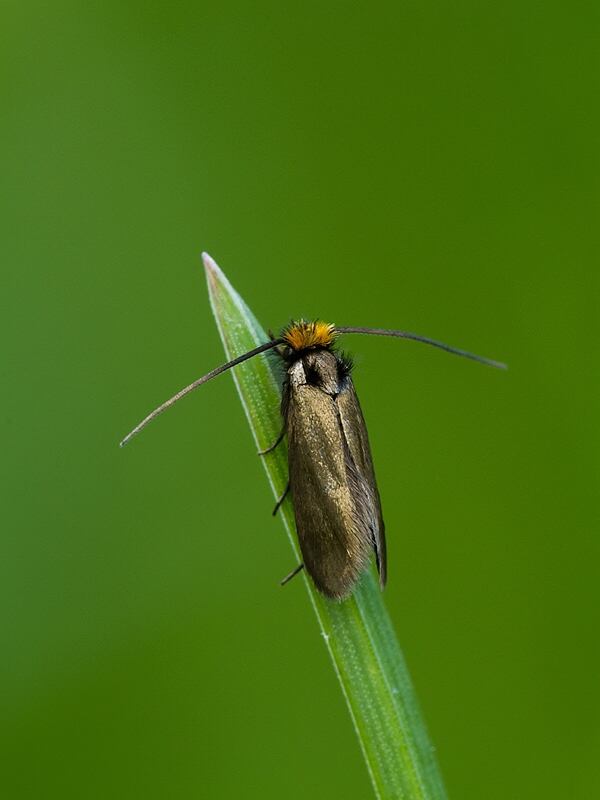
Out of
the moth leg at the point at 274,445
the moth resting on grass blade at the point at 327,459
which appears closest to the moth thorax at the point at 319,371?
the moth resting on grass blade at the point at 327,459

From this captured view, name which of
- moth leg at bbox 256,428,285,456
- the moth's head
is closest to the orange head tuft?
the moth's head

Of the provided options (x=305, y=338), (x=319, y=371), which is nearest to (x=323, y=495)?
(x=319, y=371)

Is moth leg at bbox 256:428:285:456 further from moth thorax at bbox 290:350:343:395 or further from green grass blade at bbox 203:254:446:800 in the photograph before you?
moth thorax at bbox 290:350:343:395

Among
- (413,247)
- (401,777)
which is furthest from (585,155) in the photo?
(401,777)

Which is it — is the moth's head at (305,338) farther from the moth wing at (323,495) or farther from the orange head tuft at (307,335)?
the moth wing at (323,495)

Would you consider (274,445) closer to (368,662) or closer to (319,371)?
(319,371)

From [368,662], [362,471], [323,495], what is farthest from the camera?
[362,471]
